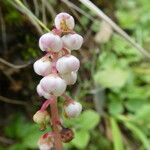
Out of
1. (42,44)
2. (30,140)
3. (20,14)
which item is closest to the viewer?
(42,44)

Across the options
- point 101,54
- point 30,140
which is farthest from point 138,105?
point 30,140

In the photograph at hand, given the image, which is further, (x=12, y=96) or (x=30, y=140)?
(x=12, y=96)

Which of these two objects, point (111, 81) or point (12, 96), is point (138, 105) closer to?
point (111, 81)

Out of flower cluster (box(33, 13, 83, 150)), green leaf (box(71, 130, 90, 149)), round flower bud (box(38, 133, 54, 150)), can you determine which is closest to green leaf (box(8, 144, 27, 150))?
green leaf (box(71, 130, 90, 149))

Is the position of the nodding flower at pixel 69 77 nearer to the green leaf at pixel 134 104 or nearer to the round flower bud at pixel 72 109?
the round flower bud at pixel 72 109

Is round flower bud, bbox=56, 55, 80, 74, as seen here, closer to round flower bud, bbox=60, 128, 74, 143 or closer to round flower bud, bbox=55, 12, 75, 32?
round flower bud, bbox=55, 12, 75, 32

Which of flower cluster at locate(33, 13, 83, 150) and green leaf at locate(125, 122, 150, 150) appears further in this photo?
green leaf at locate(125, 122, 150, 150)

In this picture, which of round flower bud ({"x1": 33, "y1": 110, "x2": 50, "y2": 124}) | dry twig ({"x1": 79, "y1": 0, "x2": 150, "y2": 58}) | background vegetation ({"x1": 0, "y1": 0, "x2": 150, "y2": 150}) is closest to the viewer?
round flower bud ({"x1": 33, "y1": 110, "x2": 50, "y2": 124})
